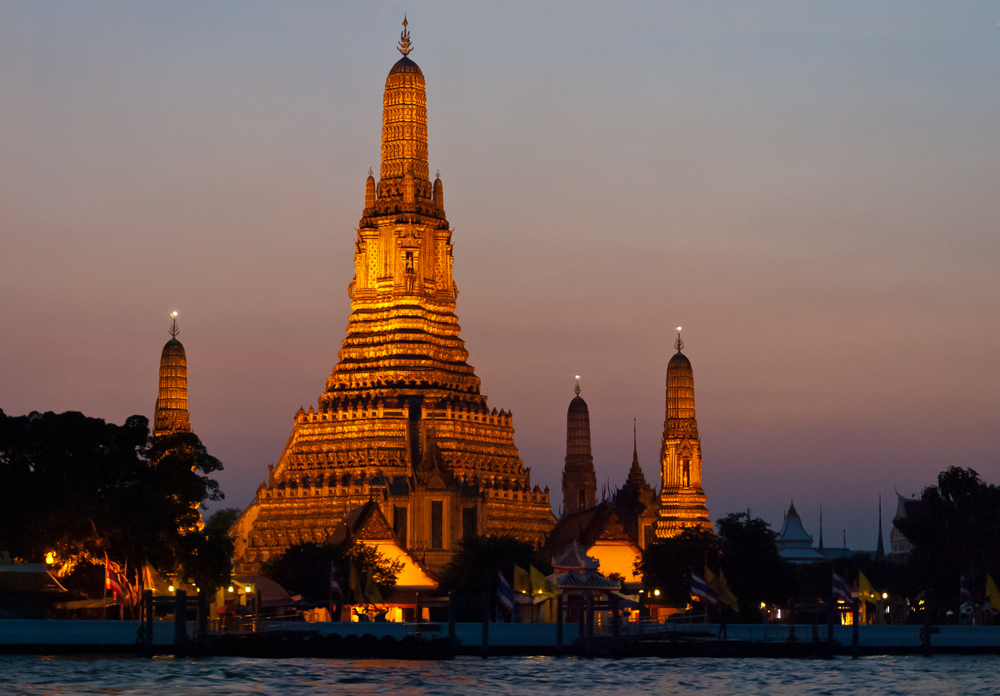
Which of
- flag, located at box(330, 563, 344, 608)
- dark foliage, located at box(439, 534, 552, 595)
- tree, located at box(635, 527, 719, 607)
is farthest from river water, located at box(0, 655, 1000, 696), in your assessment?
tree, located at box(635, 527, 719, 607)

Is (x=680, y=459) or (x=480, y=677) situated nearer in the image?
(x=480, y=677)

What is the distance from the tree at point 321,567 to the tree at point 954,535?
26.8 meters

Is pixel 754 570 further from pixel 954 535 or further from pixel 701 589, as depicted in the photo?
pixel 701 589

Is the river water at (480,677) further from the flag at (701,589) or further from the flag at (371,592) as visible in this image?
the flag at (371,592)

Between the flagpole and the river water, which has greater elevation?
the flagpole

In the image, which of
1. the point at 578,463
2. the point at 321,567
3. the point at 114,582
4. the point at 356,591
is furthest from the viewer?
the point at 578,463

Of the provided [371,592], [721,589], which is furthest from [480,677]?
[371,592]

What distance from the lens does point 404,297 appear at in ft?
412

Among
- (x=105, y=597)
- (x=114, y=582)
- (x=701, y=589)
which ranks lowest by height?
(x=105, y=597)

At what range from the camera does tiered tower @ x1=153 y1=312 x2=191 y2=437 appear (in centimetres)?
11756

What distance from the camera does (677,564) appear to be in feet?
352

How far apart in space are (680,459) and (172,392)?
31.0 meters

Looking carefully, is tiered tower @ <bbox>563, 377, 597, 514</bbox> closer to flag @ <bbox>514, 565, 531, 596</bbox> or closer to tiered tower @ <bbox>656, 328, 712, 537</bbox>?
tiered tower @ <bbox>656, 328, 712, 537</bbox>

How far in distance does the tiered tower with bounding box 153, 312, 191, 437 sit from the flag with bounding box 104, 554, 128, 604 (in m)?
36.1
